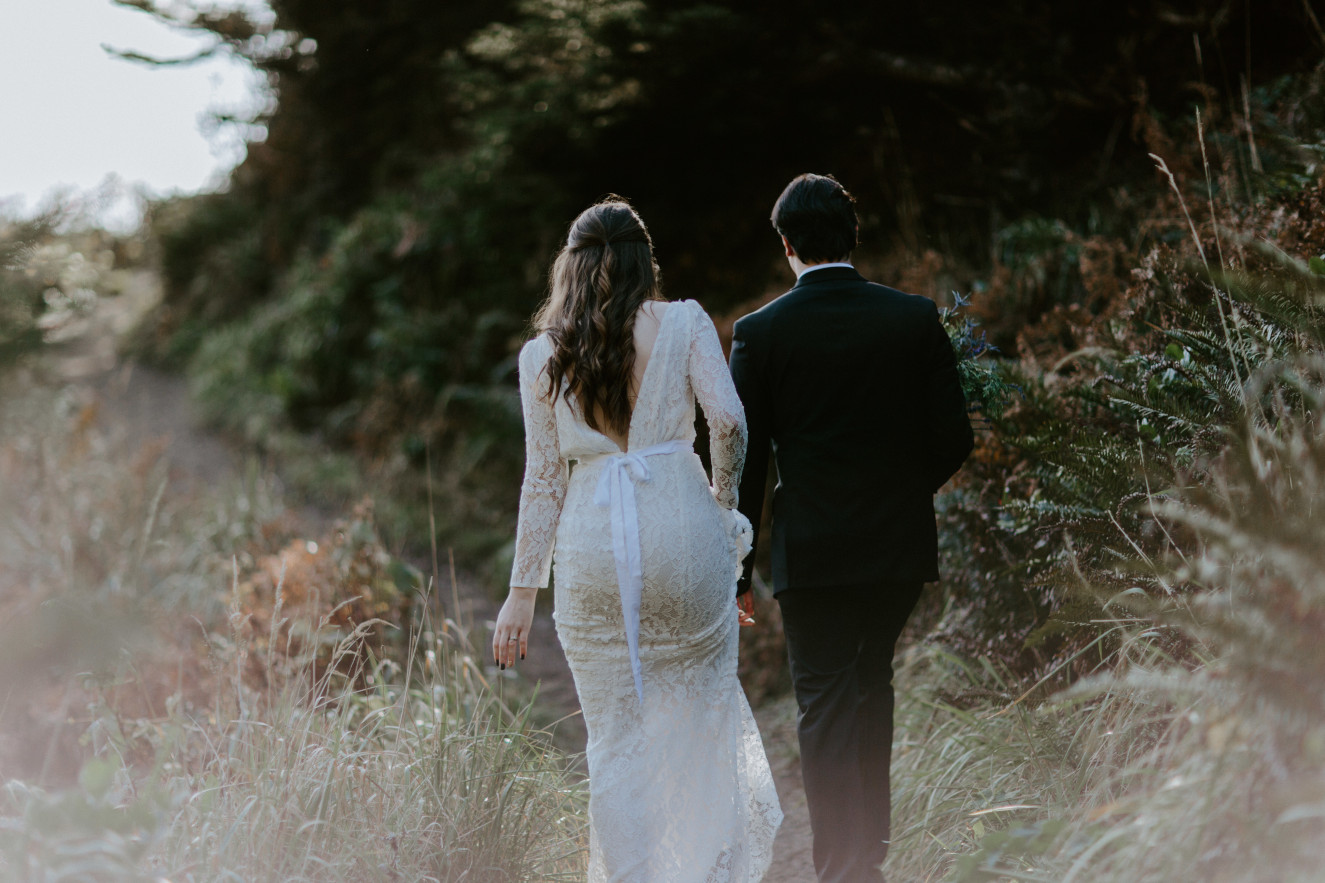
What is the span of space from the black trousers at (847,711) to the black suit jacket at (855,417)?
0.11 m

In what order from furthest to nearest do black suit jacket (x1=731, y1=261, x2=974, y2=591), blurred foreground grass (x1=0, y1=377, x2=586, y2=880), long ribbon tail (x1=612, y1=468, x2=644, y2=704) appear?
black suit jacket (x1=731, y1=261, x2=974, y2=591) < long ribbon tail (x1=612, y1=468, x2=644, y2=704) < blurred foreground grass (x1=0, y1=377, x2=586, y2=880)

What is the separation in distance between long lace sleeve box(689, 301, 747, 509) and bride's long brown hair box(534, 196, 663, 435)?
0.55 feet

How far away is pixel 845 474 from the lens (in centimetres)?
272

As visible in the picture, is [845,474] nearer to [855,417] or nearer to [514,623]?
[855,417]

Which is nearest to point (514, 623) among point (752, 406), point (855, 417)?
point (752, 406)

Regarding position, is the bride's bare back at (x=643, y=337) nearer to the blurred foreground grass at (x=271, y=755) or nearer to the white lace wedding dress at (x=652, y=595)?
the white lace wedding dress at (x=652, y=595)

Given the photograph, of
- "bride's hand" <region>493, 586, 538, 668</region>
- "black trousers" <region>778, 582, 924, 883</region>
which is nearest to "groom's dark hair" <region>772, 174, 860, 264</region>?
"black trousers" <region>778, 582, 924, 883</region>

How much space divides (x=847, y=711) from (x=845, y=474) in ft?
2.20

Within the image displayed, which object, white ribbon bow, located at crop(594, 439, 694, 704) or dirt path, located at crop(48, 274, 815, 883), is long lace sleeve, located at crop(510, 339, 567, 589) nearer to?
white ribbon bow, located at crop(594, 439, 694, 704)

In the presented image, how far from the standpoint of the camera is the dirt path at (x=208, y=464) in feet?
12.5

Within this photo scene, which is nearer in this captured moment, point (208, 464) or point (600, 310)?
point (600, 310)

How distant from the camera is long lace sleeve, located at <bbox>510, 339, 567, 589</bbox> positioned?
2.64 metres

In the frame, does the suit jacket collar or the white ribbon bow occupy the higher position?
the suit jacket collar

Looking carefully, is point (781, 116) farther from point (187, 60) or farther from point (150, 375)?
point (150, 375)
